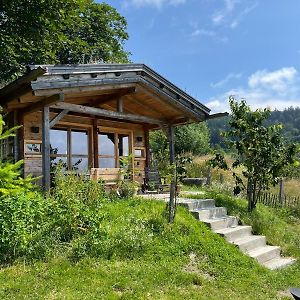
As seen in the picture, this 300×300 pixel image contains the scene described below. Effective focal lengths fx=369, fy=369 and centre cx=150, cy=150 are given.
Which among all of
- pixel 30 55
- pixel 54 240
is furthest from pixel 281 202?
pixel 30 55

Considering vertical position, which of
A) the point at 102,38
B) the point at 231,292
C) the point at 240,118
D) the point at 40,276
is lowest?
the point at 231,292

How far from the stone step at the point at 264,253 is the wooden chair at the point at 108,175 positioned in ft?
16.8

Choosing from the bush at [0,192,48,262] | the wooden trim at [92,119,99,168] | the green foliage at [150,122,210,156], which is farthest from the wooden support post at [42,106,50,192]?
the green foliage at [150,122,210,156]

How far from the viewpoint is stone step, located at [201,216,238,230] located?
9.20m

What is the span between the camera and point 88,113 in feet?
38.6

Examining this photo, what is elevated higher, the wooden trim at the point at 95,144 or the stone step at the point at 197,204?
the wooden trim at the point at 95,144

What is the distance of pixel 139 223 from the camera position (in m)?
8.05

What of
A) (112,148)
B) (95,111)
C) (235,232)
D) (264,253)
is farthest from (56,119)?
(264,253)

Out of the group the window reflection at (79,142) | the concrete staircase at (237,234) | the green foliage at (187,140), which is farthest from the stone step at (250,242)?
the green foliage at (187,140)

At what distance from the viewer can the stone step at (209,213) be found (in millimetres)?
9602

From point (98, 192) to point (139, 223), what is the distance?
3.68 feet

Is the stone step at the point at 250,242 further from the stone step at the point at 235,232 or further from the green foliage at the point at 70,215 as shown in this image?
the green foliage at the point at 70,215

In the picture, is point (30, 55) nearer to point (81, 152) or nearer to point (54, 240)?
point (81, 152)

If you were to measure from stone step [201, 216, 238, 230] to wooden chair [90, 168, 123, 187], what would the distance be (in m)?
3.80
